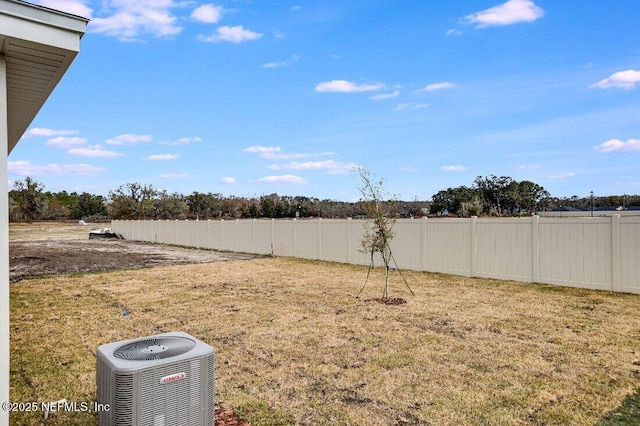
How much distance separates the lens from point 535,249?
393 inches

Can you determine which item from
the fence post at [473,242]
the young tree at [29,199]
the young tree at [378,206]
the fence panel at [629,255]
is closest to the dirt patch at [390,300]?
the young tree at [378,206]

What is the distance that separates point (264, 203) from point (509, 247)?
176 feet

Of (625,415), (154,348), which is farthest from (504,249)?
(154,348)

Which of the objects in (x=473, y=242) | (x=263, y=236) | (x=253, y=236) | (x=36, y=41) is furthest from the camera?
(x=253, y=236)

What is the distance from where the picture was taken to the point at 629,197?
66.9 metres

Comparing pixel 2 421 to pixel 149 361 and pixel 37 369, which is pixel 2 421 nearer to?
pixel 149 361

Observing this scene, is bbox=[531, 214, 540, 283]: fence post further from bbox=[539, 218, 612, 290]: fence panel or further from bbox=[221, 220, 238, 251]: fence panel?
bbox=[221, 220, 238, 251]: fence panel

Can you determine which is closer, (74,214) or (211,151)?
(211,151)

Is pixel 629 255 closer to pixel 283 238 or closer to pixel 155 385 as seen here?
pixel 155 385

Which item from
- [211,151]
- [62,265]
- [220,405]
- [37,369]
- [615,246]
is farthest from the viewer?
[211,151]

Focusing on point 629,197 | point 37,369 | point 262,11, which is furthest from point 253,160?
point 629,197

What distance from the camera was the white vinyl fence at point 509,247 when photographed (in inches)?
341

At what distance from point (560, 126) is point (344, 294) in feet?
54.2

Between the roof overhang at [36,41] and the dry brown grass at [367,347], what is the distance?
9.62 ft
